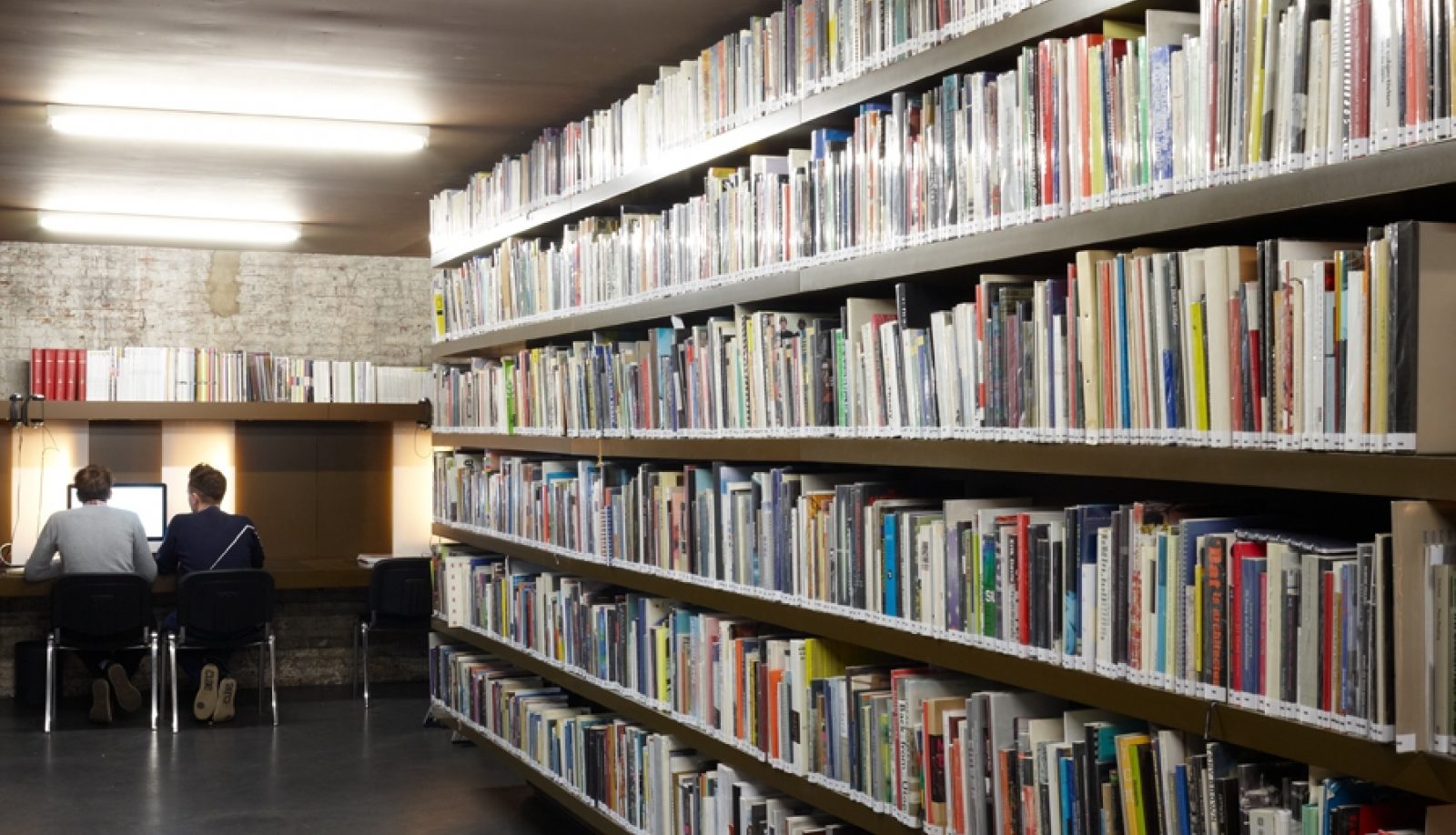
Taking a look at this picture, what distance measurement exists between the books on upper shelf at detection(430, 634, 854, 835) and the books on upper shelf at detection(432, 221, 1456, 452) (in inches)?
40.2

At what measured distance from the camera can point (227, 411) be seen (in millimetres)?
9180

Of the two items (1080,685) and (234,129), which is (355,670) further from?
(1080,685)

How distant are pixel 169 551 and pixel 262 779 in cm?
216

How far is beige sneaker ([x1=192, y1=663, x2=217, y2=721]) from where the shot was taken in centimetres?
841

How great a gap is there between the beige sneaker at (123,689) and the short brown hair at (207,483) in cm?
105

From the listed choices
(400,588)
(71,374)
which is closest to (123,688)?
(400,588)

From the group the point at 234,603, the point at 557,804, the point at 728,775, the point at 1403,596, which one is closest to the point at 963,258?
the point at 1403,596

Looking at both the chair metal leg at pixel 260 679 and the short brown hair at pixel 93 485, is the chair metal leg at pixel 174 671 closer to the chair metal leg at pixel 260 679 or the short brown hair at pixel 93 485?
the chair metal leg at pixel 260 679

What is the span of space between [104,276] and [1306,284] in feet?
28.2

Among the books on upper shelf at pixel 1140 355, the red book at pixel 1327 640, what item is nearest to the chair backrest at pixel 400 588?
the books on upper shelf at pixel 1140 355

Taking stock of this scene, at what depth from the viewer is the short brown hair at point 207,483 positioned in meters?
8.84

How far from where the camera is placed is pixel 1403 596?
2.15 metres

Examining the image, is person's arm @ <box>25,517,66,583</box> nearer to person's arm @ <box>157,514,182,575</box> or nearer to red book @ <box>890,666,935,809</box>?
person's arm @ <box>157,514,182,575</box>

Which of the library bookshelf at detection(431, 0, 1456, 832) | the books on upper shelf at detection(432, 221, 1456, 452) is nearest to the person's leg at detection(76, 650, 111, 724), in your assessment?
the library bookshelf at detection(431, 0, 1456, 832)
